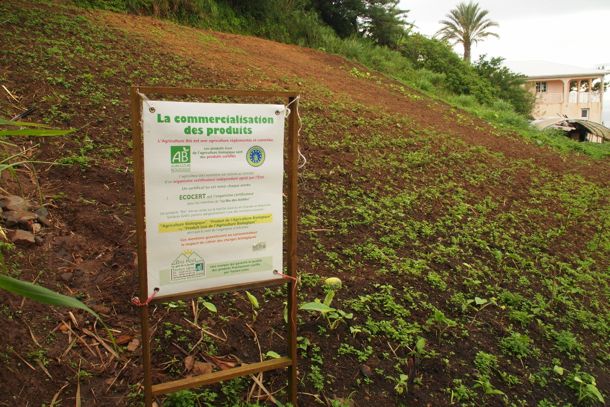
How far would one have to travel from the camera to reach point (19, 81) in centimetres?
542

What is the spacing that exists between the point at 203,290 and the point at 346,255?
1.97m

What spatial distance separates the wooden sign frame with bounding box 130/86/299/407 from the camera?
2.15m

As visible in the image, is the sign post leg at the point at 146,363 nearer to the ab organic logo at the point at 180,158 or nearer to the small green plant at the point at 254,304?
the ab organic logo at the point at 180,158

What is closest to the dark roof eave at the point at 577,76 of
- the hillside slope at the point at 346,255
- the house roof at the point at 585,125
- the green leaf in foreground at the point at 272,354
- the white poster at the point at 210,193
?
the house roof at the point at 585,125

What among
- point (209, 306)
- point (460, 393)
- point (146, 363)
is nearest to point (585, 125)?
point (460, 393)

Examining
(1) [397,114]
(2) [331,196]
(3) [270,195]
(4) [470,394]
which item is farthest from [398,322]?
(1) [397,114]

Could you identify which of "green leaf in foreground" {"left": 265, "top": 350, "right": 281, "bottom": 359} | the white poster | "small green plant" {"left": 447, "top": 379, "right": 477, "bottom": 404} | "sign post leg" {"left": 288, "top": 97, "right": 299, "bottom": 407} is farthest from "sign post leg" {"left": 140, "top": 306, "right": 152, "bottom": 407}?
"small green plant" {"left": 447, "top": 379, "right": 477, "bottom": 404}

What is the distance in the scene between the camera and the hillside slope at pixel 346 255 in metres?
2.84

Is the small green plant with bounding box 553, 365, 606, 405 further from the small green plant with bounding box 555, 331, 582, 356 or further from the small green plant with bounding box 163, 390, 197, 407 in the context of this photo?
the small green plant with bounding box 163, 390, 197, 407

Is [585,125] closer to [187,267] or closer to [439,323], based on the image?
[439,323]

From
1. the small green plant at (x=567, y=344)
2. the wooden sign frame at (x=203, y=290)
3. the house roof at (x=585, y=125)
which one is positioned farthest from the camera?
the house roof at (x=585, y=125)

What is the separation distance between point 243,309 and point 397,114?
600 cm

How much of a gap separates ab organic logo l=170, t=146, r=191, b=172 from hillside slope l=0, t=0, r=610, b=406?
114 cm

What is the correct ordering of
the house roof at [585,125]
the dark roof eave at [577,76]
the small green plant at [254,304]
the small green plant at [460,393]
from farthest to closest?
the dark roof eave at [577,76]
the house roof at [585,125]
the small green plant at [254,304]
the small green plant at [460,393]
